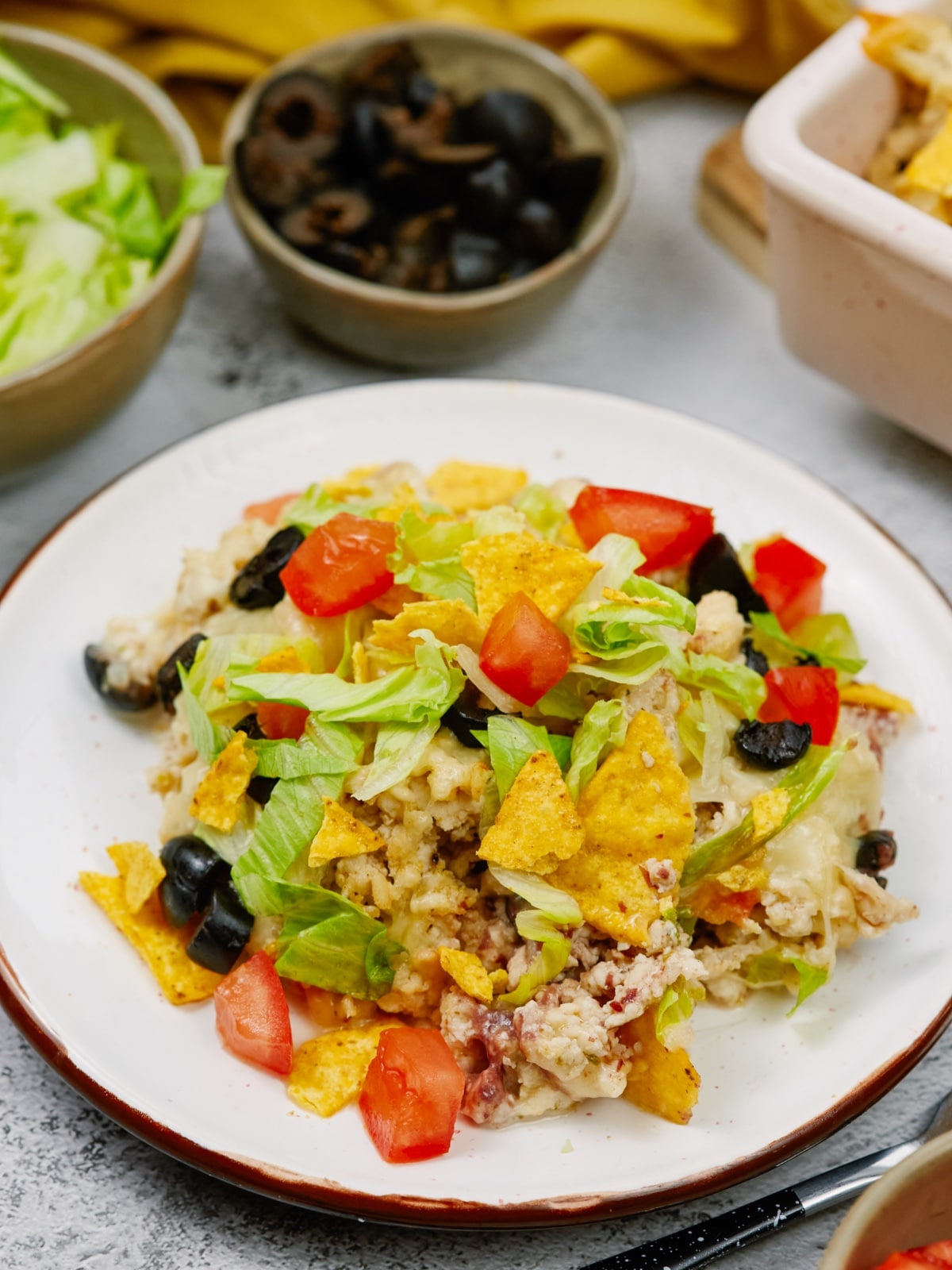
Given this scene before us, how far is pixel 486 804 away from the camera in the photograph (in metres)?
2.36

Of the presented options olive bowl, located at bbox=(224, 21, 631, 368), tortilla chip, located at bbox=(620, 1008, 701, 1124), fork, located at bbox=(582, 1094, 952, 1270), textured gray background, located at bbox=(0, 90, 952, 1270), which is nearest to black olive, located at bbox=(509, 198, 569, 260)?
olive bowl, located at bbox=(224, 21, 631, 368)

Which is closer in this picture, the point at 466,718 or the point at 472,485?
the point at 466,718

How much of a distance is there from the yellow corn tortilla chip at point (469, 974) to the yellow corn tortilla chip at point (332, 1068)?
18cm

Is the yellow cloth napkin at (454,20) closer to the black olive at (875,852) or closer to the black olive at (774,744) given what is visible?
the black olive at (774,744)

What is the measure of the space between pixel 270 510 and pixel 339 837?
103 centimetres

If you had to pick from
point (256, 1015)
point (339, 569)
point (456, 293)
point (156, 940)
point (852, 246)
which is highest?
point (852, 246)

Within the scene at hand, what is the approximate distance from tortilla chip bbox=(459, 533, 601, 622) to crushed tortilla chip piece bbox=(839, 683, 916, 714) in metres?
0.66

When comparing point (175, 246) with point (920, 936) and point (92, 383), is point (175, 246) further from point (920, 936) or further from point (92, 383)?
point (920, 936)

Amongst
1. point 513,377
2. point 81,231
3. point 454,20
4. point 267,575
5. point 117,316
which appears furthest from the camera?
point 454,20

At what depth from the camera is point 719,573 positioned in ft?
8.87

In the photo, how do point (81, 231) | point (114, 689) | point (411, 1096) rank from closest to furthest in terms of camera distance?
point (411, 1096) → point (114, 689) → point (81, 231)

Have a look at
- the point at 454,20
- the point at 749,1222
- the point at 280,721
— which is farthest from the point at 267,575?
Answer: the point at 454,20

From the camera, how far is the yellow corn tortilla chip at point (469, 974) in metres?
2.25

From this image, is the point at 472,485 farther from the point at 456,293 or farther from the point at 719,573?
the point at 456,293
